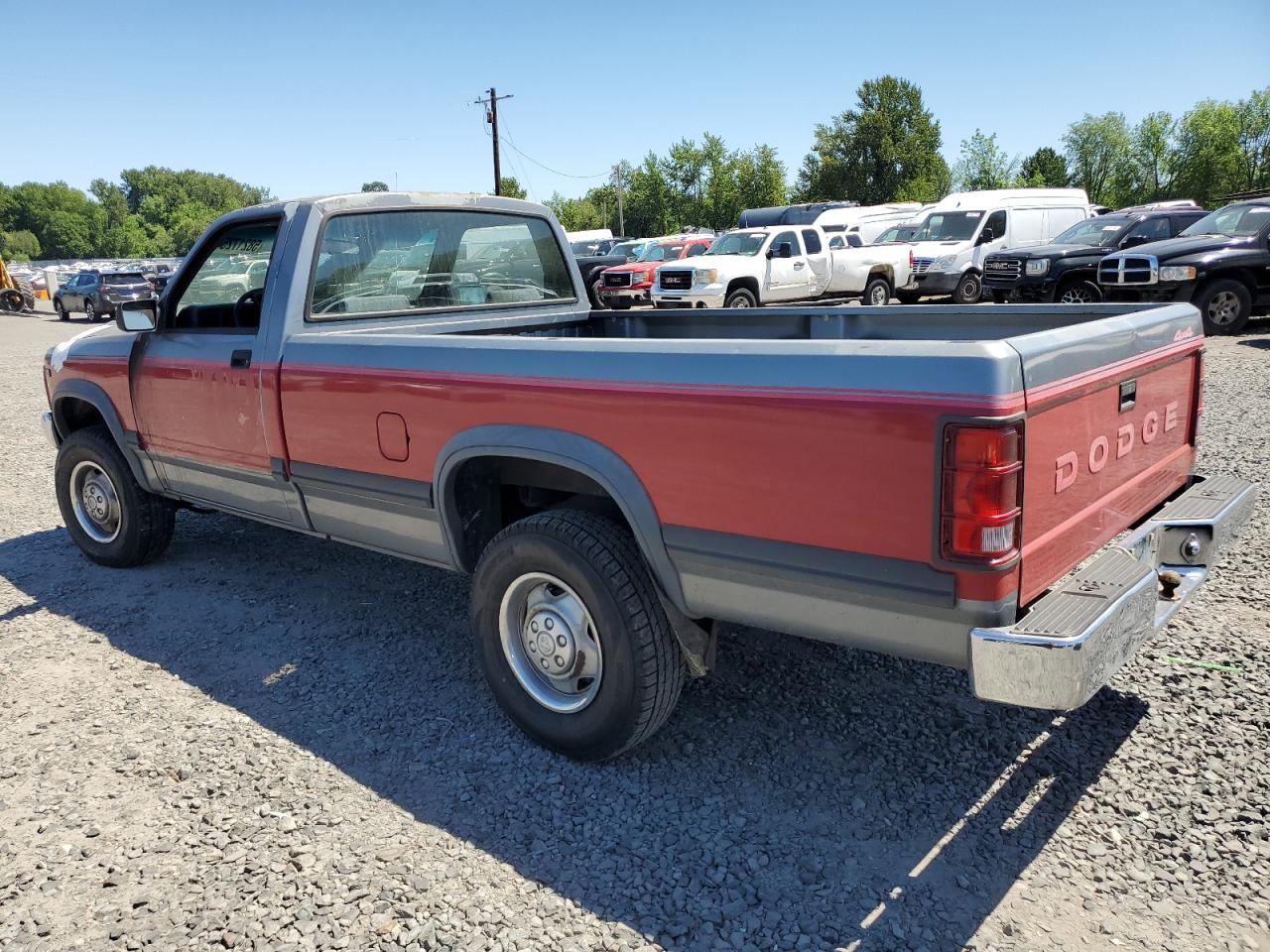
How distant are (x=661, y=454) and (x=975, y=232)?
18.5 m

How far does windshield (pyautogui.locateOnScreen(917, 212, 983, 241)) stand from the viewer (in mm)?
19391

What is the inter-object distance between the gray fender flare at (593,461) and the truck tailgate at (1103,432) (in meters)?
1.02

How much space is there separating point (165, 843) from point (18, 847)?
459 millimetres

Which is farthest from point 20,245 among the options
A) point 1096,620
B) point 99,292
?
point 1096,620

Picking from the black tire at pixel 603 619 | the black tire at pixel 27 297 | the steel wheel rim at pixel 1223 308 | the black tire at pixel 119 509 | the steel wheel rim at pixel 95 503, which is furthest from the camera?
the black tire at pixel 27 297

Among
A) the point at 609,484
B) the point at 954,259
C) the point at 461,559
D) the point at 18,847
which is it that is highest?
the point at 954,259

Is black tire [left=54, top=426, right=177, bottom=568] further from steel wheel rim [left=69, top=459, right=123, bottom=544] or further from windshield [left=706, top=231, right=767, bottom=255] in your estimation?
windshield [left=706, top=231, right=767, bottom=255]

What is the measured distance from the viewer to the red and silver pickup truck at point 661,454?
227 centimetres

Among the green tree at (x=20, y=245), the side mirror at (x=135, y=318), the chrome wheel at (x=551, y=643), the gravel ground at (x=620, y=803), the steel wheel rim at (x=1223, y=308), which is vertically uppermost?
the green tree at (x=20, y=245)

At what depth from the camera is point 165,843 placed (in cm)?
284

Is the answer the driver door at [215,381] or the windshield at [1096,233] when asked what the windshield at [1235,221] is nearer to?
the windshield at [1096,233]

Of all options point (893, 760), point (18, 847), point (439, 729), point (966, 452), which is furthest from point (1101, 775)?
point (18, 847)

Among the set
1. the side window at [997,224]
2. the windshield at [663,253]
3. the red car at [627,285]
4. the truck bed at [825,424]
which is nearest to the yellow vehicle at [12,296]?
the windshield at [663,253]

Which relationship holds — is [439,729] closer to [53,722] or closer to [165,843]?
[165,843]
